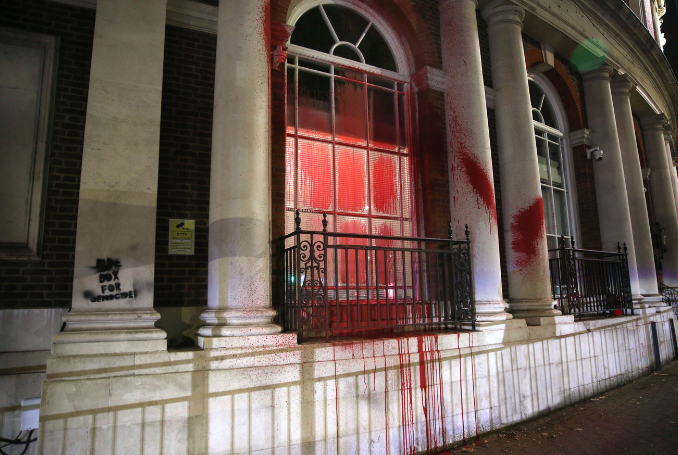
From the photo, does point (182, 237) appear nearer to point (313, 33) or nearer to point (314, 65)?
point (314, 65)

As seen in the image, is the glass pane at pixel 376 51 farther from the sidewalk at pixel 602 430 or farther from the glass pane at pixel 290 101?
the sidewalk at pixel 602 430

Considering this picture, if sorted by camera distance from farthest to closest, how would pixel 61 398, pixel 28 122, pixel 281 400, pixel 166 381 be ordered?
pixel 28 122 → pixel 281 400 → pixel 166 381 → pixel 61 398

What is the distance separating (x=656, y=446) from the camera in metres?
4.77

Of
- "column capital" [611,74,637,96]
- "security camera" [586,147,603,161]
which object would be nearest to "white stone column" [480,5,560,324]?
"security camera" [586,147,603,161]

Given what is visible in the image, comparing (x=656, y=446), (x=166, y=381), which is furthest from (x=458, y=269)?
(x=166, y=381)

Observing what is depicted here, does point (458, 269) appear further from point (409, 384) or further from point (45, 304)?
point (45, 304)

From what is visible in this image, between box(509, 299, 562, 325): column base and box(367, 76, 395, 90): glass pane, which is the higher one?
box(367, 76, 395, 90): glass pane

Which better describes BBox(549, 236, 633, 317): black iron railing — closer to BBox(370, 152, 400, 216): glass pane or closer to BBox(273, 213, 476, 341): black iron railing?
BBox(273, 213, 476, 341): black iron railing

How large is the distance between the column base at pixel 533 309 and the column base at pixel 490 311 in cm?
76

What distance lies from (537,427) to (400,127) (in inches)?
179

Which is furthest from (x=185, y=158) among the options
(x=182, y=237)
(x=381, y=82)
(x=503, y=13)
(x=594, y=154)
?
(x=594, y=154)

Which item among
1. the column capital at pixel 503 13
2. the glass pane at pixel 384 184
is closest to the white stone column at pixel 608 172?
the column capital at pixel 503 13

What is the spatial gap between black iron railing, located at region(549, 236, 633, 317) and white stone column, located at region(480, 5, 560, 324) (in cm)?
69

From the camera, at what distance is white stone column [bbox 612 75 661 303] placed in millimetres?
10289
